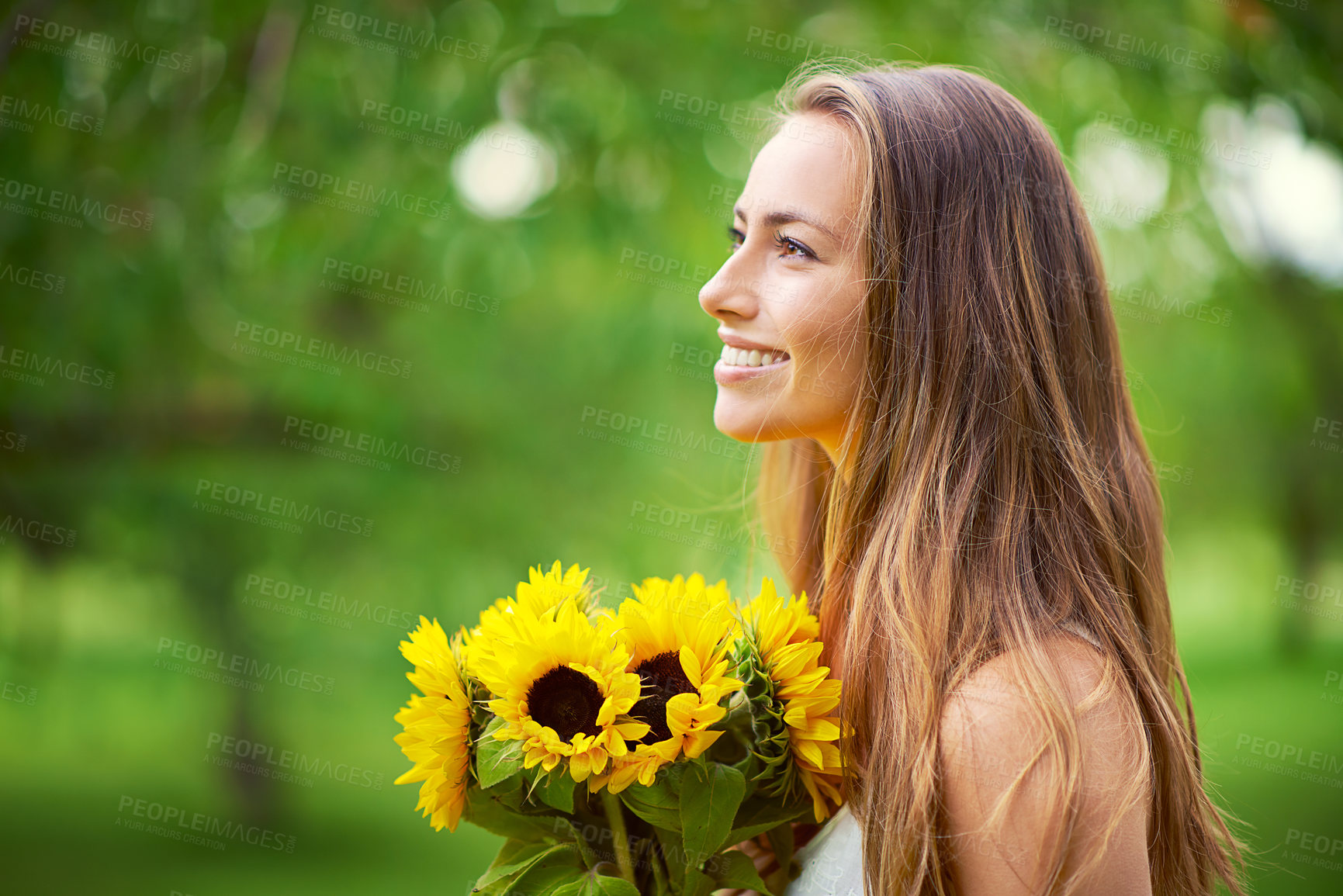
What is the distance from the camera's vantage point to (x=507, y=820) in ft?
3.81

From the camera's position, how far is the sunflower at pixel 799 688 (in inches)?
44.5

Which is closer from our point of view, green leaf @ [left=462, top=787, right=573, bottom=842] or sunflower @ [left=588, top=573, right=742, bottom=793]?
sunflower @ [left=588, top=573, right=742, bottom=793]

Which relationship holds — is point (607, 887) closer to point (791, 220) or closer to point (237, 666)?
point (791, 220)

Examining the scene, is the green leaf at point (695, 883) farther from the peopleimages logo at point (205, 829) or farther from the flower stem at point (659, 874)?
the peopleimages logo at point (205, 829)

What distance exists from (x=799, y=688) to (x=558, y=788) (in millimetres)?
316

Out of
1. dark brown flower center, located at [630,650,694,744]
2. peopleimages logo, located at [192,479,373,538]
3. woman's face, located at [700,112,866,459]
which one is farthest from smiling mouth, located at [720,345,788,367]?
peopleimages logo, located at [192,479,373,538]

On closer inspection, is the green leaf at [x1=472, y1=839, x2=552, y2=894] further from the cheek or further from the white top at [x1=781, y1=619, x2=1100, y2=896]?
the cheek

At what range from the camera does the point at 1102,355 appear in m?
1.45

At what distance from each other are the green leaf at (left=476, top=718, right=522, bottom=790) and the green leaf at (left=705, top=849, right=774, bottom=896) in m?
0.30

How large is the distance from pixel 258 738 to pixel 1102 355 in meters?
4.78

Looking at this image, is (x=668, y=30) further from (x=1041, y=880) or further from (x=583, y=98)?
(x=1041, y=880)

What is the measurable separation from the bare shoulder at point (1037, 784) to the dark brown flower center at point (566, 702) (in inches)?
17.4

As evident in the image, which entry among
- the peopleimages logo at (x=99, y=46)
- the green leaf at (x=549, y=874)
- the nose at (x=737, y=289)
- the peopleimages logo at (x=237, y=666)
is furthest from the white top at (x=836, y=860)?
the peopleimages logo at (x=237, y=666)

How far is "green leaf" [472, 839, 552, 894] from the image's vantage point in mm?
1136
